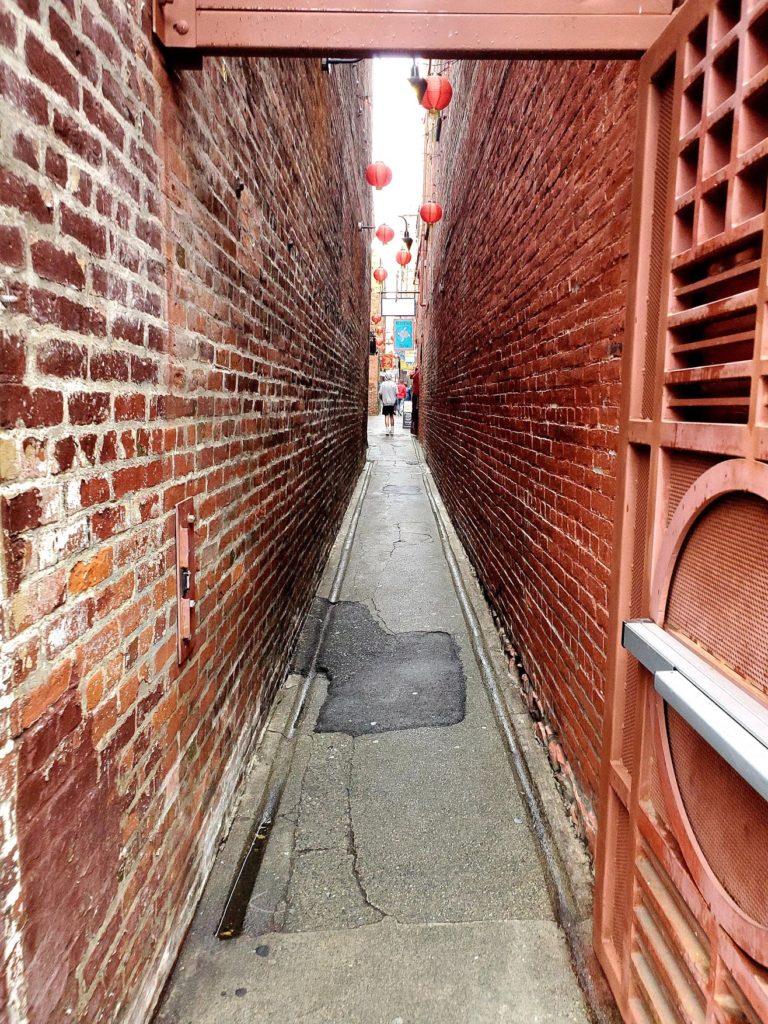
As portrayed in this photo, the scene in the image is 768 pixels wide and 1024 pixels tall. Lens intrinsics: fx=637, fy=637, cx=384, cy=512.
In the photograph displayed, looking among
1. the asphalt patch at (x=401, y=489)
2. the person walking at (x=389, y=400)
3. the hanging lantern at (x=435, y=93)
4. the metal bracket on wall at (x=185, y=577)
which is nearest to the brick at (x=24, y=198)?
the metal bracket on wall at (x=185, y=577)

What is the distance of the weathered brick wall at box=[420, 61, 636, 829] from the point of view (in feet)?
8.32

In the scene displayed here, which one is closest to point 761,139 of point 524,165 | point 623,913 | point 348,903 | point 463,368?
point 623,913

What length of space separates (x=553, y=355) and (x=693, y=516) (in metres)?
2.00

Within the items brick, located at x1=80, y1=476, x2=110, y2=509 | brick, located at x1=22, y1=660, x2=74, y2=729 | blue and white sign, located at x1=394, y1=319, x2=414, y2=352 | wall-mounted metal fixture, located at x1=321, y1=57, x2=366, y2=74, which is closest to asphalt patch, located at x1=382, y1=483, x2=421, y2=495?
wall-mounted metal fixture, located at x1=321, y1=57, x2=366, y2=74

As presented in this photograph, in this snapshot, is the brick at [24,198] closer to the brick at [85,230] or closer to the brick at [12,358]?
the brick at [85,230]

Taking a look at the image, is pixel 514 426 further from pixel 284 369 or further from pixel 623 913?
pixel 623 913

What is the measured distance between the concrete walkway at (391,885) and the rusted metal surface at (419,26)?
295 centimetres

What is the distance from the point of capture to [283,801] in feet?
→ 10.2

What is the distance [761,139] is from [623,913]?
207cm

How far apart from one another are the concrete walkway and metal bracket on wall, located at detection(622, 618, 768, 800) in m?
1.35

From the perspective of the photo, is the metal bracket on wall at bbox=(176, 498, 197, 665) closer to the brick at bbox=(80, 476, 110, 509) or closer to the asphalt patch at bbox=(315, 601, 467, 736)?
the brick at bbox=(80, 476, 110, 509)

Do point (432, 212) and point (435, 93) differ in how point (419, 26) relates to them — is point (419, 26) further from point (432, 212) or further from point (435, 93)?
point (432, 212)

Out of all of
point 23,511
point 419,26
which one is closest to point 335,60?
point 419,26

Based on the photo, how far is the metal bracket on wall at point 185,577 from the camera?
84.5 inches
